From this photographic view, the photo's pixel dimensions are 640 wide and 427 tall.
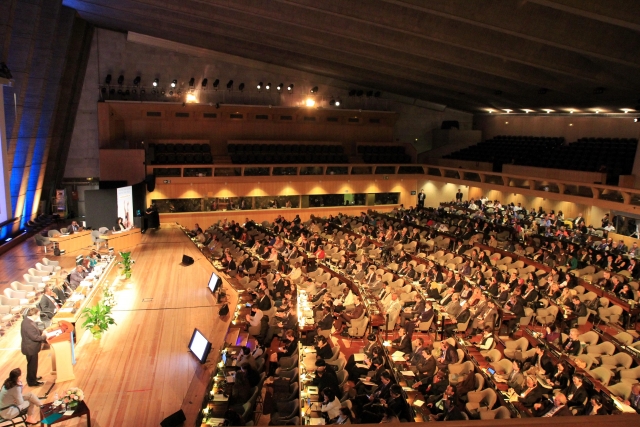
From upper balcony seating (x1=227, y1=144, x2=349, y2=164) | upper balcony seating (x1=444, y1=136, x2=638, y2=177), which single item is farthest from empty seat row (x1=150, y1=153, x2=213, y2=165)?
upper balcony seating (x1=444, y1=136, x2=638, y2=177)

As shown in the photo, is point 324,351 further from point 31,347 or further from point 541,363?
point 31,347

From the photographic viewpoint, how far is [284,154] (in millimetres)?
28812

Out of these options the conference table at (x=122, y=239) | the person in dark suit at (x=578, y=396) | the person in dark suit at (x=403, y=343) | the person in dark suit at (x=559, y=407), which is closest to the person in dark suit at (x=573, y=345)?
the person in dark suit at (x=578, y=396)

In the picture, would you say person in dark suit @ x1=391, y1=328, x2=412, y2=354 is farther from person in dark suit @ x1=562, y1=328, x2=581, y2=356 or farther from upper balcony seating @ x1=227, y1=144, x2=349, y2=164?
upper balcony seating @ x1=227, y1=144, x2=349, y2=164

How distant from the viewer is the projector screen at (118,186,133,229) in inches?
773

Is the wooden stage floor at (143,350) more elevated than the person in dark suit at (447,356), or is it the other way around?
the wooden stage floor at (143,350)

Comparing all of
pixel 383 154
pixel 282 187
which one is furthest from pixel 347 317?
pixel 383 154

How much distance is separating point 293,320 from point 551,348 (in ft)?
18.6

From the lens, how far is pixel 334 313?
13.5 meters

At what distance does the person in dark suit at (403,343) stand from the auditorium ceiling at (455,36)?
7.74 m

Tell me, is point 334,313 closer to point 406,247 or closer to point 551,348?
point 551,348

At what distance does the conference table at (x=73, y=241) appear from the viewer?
17.5 m

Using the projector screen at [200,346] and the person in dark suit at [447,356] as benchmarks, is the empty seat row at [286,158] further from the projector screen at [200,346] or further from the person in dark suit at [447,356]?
the person in dark suit at [447,356]

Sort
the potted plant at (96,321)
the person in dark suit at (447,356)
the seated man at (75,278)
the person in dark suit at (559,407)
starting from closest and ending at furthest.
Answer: the person in dark suit at (559,407)
the potted plant at (96,321)
the person in dark suit at (447,356)
the seated man at (75,278)
